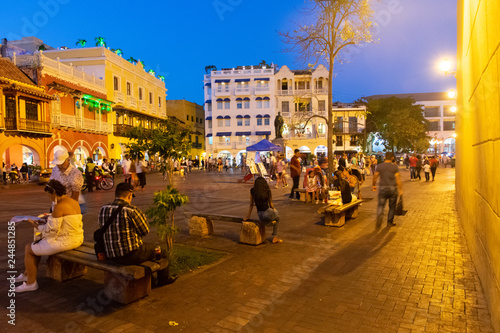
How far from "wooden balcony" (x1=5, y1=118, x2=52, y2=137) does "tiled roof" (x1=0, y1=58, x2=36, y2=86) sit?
2.67 meters

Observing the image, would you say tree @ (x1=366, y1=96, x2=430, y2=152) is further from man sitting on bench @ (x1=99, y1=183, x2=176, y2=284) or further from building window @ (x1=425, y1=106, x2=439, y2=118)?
man sitting on bench @ (x1=99, y1=183, x2=176, y2=284)

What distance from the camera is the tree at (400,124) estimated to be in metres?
44.7

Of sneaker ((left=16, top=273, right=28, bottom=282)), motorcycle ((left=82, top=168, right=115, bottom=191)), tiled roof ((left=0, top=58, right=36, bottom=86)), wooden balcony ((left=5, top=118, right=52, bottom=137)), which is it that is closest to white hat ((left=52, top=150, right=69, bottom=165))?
sneaker ((left=16, top=273, right=28, bottom=282))

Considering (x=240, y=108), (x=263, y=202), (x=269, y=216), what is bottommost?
(x=269, y=216)

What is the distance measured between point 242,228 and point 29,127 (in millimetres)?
22893

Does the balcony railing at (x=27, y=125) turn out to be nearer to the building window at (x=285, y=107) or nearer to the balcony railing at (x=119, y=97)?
the balcony railing at (x=119, y=97)

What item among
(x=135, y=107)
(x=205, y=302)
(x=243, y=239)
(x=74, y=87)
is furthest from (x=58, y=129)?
(x=205, y=302)

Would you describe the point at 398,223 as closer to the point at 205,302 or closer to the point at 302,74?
the point at 205,302

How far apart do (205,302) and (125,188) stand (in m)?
1.63

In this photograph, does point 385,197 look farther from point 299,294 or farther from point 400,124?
point 400,124

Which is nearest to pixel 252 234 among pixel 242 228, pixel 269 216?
pixel 242 228

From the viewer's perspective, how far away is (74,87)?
28.5 m

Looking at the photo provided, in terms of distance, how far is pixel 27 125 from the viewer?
23672 mm

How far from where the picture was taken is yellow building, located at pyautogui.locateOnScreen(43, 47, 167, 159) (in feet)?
107
